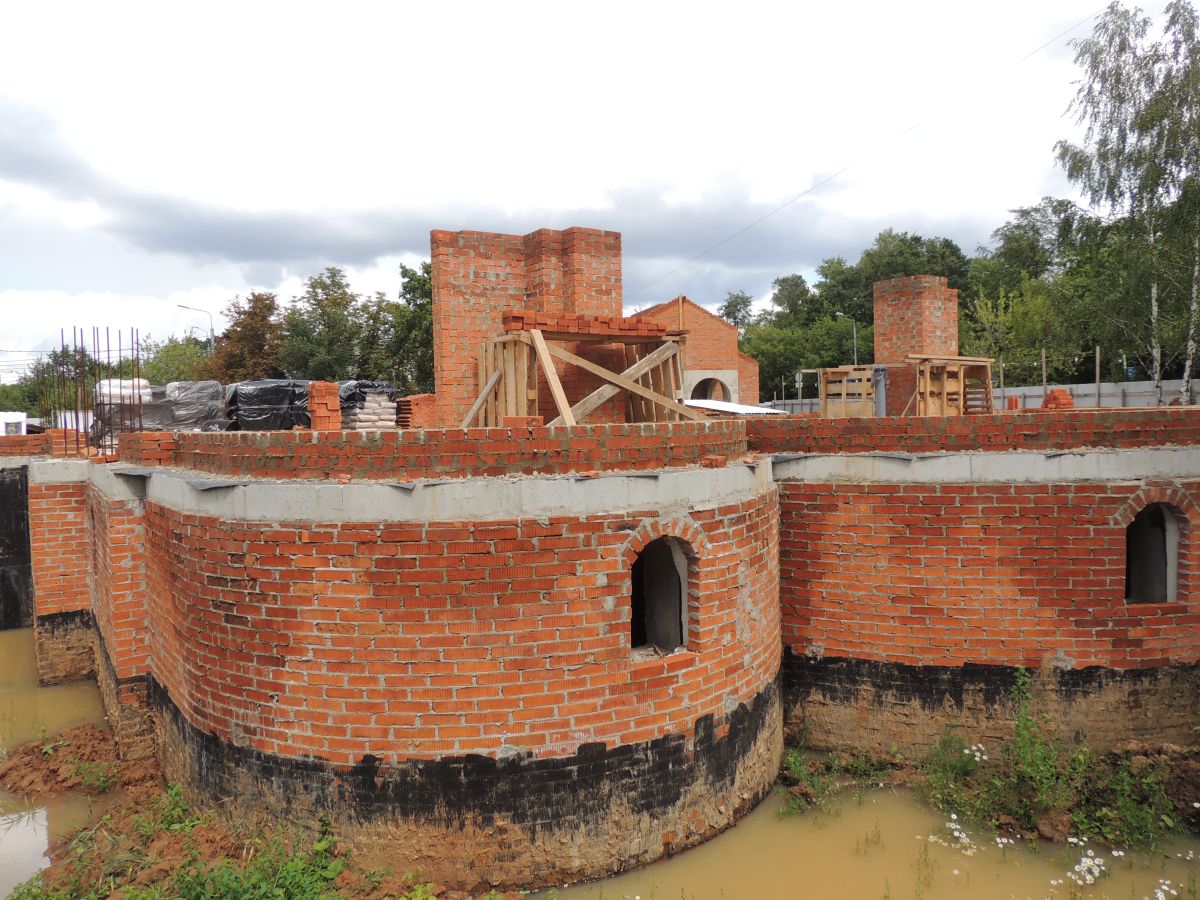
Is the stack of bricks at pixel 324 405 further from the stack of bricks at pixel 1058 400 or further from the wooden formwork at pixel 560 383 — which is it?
the stack of bricks at pixel 1058 400

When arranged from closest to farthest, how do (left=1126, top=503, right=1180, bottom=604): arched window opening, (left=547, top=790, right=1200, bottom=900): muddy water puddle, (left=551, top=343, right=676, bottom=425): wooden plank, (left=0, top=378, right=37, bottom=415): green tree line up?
1. (left=547, top=790, right=1200, bottom=900): muddy water puddle
2. (left=1126, top=503, right=1180, bottom=604): arched window opening
3. (left=551, top=343, right=676, bottom=425): wooden plank
4. (left=0, top=378, right=37, bottom=415): green tree

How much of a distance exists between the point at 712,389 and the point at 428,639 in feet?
75.9

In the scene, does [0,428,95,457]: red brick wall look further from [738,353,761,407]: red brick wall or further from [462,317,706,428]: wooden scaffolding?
[738,353,761,407]: red brick wall

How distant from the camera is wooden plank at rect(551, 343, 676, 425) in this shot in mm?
7004

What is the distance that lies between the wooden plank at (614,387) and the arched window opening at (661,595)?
175 cm

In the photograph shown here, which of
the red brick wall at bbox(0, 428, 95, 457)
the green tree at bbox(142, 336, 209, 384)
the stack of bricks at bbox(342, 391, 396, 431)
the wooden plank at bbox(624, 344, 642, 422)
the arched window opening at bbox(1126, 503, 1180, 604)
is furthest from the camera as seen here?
the green tree at bbox(142, 336, 209, 384)

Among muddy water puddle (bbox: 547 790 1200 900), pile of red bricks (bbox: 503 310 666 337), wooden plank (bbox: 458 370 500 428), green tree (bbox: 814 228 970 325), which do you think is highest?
green tree (bbox: 814 228 970 325)

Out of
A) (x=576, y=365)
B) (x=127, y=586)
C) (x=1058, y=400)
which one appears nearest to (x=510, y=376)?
(x=576, y=365)

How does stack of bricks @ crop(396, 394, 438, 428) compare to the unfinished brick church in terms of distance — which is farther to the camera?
stack of bricks @ crop(396, 394, 438, 428)

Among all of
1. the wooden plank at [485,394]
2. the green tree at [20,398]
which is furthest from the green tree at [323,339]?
the green tree at [20,398]

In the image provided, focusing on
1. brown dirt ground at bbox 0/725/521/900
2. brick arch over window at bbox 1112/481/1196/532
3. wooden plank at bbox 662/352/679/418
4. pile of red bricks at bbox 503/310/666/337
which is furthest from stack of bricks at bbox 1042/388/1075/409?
brown dirt ground at bbox 0/725/521/900

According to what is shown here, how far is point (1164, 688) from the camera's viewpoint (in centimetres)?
607

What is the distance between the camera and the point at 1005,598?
6.05 meters

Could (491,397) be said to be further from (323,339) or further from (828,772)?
(323,339)
